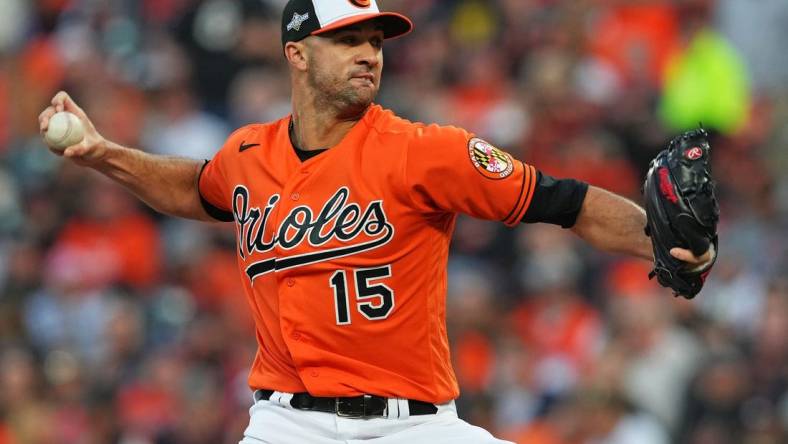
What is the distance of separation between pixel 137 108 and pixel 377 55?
6307 millimetres

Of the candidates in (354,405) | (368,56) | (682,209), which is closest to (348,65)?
(368,56)

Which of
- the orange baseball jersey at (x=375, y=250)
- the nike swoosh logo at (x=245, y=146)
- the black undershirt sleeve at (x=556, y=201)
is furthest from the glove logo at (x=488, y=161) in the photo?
the nike swoosh logo at (x=245, y=146)

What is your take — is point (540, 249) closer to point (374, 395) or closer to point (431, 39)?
point (431, 39)

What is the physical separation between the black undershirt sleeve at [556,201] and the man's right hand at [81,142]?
62.0 inches

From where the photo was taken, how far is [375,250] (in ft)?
14.8

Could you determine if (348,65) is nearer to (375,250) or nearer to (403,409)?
(375,250)

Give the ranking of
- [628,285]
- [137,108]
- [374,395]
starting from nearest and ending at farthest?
[374,395] < [628,285] < [137,108]

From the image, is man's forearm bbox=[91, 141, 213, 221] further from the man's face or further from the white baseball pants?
the white baseball pants

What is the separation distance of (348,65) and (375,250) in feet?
2.08

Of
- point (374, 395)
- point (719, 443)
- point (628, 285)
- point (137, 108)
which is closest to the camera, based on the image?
point (374, 395)

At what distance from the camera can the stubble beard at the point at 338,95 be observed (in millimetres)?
A: 4656

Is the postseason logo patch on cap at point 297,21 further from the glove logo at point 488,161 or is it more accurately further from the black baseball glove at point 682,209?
the black baseball glove at point 682,209

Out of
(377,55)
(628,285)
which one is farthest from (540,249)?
(377,55)

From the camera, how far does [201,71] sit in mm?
10852
